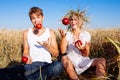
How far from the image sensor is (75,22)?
515 cm

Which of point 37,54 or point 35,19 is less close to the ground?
point 35,19

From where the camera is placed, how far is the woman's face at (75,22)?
5.15 meters

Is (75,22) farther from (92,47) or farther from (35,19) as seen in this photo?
(92,47)

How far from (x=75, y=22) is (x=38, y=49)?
2.44 ft

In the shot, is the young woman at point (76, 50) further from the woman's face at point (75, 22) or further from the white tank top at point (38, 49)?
the white tank top at point (38, 49)

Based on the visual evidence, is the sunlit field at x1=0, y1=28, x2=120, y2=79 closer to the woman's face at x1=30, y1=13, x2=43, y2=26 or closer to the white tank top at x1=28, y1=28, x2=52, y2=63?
the white tank top at x1=28, y1=28, x2=52, y2=63

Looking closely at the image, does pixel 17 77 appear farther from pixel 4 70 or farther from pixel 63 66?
pixel 63 66

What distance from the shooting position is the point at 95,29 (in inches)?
306

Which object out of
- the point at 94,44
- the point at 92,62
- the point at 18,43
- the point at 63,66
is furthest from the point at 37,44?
the point at 18,43

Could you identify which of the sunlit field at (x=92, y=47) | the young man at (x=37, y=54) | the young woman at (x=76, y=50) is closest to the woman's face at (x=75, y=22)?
the young woman at (x=76, y=50)

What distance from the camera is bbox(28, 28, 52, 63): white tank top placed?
5117mm

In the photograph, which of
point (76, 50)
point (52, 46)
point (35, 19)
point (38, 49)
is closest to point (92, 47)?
point (76, 50)

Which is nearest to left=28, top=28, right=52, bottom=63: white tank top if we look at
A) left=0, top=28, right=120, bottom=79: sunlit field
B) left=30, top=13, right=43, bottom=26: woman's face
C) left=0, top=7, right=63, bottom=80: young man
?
left=0, top=7, right=63, bottom=80: young man

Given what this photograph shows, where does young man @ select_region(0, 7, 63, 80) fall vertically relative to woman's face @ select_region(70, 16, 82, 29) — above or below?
below
